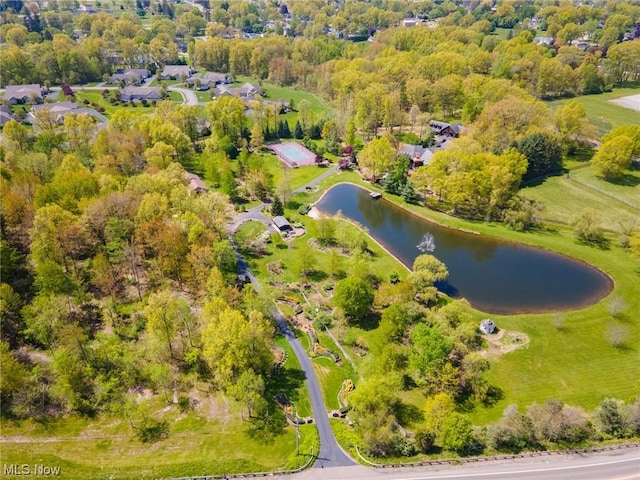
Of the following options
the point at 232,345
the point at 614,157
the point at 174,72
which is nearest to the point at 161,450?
the point at 232,345

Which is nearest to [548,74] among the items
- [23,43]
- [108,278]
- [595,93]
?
[595,93]

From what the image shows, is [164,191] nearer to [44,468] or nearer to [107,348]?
[107,348]

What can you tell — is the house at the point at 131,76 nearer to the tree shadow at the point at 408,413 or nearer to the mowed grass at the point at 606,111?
the mowed grass at the point at 606,111

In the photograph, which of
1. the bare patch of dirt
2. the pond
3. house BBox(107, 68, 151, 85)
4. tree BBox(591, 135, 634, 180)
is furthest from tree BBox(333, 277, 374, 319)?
house BBox(107, 68, 151, 85)

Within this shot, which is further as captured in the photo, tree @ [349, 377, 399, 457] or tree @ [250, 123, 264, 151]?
tree @ [250, 123, 264, 151]

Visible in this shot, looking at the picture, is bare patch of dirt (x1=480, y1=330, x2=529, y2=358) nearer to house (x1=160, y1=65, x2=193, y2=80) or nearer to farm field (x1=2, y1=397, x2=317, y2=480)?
farm field (x1=2, y1=397, x2=317, y2=480)
